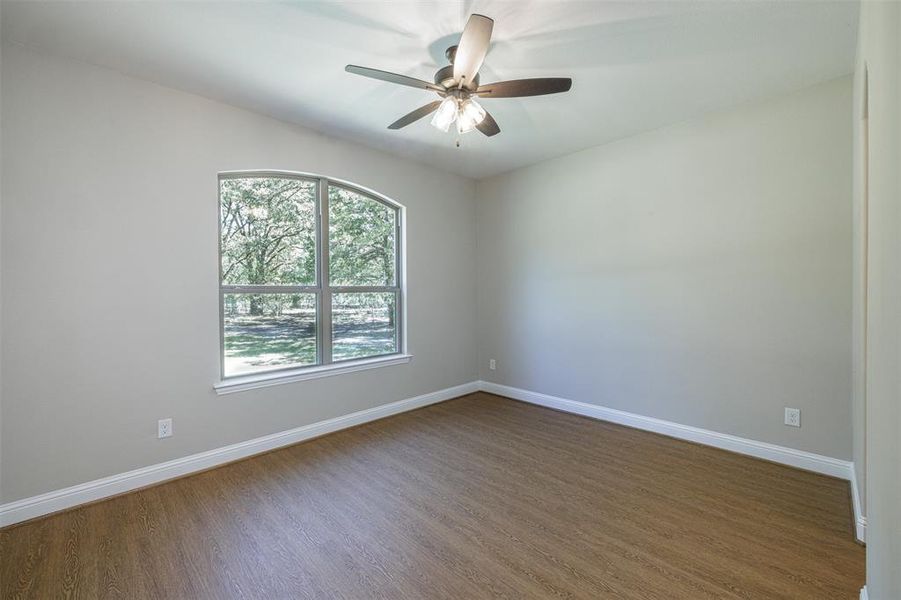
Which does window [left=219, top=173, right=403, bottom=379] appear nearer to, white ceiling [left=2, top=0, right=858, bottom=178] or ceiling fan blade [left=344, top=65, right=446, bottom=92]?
white ceiling [left=2, top=0, right=858, bottom=178]

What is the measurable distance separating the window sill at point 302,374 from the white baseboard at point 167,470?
0.41 metres

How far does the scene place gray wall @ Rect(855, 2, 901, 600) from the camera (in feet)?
3.03

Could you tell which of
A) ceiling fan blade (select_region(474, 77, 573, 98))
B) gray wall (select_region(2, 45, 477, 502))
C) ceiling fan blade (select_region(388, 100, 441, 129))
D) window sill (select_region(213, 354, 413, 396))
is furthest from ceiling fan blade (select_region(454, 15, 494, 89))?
window sill (select_region(213, 354, 413, 396))

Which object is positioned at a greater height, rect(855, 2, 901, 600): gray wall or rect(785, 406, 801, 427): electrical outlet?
rect(855, 2, 901, 600): gray wall

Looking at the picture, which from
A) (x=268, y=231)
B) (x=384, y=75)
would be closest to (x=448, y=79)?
(x=384, y=75)

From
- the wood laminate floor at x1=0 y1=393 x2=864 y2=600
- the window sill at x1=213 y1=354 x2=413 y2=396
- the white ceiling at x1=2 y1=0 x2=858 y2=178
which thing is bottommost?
the wood laminate floor at x1=0 y1=393 x2=864 y2=600

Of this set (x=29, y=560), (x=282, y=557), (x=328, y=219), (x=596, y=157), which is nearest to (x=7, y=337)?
(x=29, y=560)

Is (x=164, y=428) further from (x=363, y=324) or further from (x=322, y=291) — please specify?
(x=363, y=324)

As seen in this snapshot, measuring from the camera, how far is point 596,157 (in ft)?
12.1

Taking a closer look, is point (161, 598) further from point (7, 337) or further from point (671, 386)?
point (671, 386)

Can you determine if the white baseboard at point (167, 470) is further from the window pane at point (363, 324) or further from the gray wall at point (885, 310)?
the gray wall at point (885, 310)

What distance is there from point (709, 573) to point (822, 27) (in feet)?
9.15

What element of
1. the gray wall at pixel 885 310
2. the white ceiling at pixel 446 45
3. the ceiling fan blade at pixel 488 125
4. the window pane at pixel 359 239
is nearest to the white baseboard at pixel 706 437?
the gray wall at pixel 885 310

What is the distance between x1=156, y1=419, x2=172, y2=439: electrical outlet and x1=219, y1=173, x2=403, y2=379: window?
0.48 m
